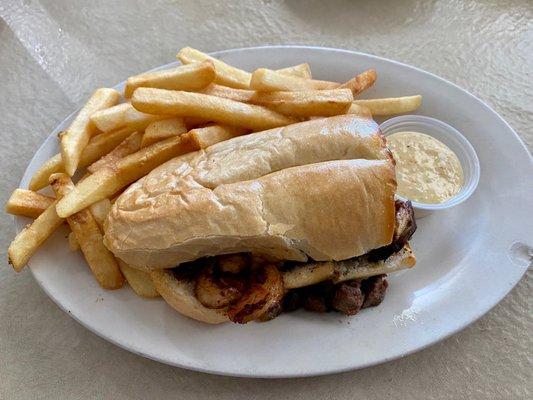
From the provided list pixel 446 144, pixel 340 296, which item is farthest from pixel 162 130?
pixel 446 144

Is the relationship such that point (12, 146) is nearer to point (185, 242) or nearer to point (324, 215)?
point (185, 242)

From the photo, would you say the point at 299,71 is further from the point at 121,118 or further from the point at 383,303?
the point at 383,303

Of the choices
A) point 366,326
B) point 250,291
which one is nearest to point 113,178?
point 250,291

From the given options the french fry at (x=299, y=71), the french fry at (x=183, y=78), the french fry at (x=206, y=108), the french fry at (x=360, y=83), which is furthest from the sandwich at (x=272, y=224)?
the french fry at (x=299, y=71)

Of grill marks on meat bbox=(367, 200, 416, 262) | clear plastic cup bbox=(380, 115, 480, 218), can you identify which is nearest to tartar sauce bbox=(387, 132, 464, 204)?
clear plastic cup bbox=(380, 115, 480, 218)

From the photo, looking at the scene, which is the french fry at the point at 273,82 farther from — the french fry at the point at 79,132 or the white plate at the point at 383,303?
the white plate at the point at 383,303

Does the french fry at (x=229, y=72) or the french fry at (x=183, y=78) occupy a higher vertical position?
the french fry at (x=183, y=78)

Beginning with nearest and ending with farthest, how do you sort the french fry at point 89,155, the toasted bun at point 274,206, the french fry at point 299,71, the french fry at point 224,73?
the toasted bun at point 274,206, the french fry at point 89,155, the french fry at point 224,73, the french fry at point 299,71
